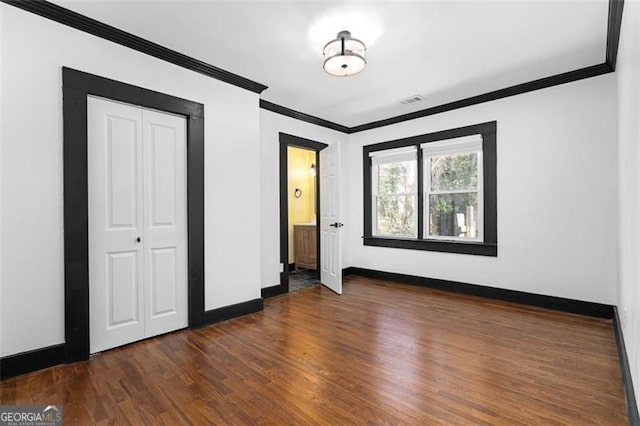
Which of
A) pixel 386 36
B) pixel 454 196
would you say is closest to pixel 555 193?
pixel 454 196

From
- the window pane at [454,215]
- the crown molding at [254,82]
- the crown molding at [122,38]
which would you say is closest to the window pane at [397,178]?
the window pane at [454,215]

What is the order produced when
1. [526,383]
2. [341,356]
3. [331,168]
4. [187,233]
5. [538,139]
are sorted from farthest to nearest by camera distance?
[331,168]
[538,139]
[187,233]
[341,356]
[526,383]

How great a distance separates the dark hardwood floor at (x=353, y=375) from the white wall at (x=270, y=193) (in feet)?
3.29

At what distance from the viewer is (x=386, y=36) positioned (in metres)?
2.79

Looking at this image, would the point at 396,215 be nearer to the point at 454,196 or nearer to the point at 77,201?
→ the point at 454,196

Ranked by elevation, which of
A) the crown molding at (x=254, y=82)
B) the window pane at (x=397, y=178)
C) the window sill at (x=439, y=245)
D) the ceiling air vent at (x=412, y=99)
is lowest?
the window sill at (x=439, y=245)

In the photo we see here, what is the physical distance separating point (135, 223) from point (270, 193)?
188 centimetres

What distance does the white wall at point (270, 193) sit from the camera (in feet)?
14.3

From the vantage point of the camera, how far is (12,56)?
2.28 m

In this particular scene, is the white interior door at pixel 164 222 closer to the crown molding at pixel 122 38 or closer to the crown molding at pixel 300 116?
the crown molding at pixel 122 38

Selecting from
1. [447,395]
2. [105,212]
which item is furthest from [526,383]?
[105,212]

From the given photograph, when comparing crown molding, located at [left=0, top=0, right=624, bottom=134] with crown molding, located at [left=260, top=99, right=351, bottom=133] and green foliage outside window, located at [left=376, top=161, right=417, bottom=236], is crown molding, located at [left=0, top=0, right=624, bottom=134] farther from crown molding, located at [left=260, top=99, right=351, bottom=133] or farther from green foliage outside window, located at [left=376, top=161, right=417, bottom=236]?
green foliage outside window, located at [left=376, top=161, right=417, bottom=236]

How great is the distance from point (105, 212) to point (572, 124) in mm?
4853

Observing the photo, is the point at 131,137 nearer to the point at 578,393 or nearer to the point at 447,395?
the point at 447,395
